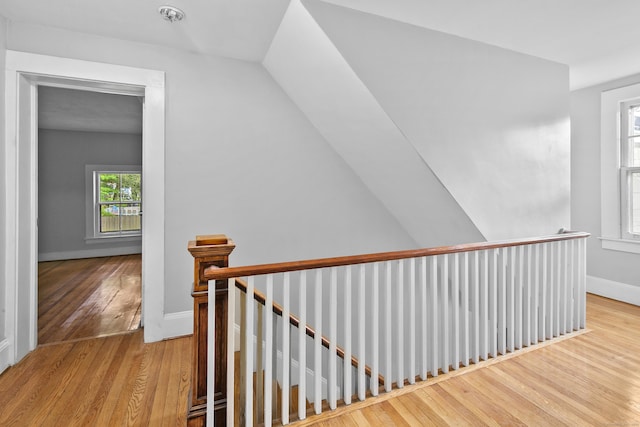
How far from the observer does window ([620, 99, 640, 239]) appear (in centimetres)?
350

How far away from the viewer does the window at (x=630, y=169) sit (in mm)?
3498

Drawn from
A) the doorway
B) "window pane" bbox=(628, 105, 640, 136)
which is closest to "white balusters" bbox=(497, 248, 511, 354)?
"window pane" bbox=(628, 105, 640, 136)

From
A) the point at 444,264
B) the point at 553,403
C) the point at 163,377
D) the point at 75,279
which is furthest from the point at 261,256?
the point at 75,279

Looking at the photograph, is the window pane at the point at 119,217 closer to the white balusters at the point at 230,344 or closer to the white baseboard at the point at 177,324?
the white baseboard at the point at 177,324

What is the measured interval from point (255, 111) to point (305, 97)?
47 centimetres

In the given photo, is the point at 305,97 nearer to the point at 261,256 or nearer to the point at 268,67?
the point at 268,67

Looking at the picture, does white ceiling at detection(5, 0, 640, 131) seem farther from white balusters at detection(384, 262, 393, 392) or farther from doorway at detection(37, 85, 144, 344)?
doorway at detection(37, 85, 144, 344)

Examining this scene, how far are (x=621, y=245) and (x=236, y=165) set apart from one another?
427 cm

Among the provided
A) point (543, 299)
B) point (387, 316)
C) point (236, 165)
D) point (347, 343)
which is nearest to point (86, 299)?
point (236, 165)

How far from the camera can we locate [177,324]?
2.68m

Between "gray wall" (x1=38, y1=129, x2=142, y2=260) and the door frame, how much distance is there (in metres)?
4.21

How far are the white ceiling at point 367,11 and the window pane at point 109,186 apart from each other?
4.54m

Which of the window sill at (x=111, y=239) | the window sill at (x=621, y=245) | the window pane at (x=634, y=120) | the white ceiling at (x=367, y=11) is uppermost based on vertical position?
the white ceiling at (x=367, y=11)

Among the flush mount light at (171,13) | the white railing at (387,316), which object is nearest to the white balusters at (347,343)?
the white railing at (387,316)
